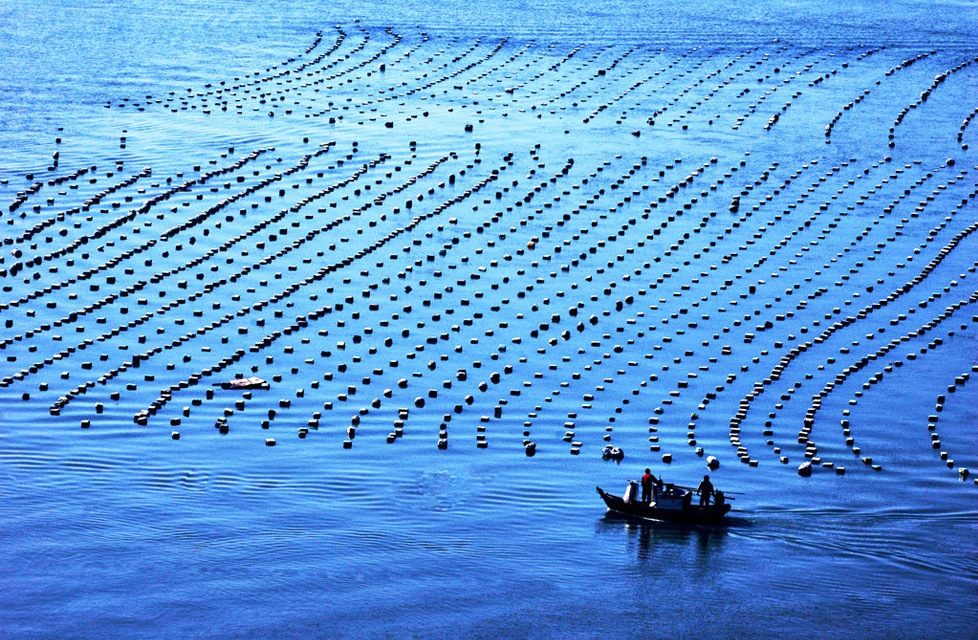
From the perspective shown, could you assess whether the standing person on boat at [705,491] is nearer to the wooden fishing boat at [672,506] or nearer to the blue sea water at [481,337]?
the wooden fishing boat at [672,506]

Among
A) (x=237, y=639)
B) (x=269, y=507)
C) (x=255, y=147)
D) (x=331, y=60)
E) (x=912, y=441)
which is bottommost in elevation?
(x=237, y=639)

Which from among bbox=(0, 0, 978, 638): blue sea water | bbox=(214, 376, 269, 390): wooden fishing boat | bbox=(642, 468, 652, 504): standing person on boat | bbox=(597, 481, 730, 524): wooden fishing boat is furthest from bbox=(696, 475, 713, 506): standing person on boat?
bbox=(214, 376, 269, 390): wooden fishing boat

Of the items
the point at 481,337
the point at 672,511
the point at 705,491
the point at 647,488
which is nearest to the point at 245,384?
the point at 481,337

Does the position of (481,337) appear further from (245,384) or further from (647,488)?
(647,488)

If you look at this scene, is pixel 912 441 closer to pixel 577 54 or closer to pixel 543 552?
pixel 543 552

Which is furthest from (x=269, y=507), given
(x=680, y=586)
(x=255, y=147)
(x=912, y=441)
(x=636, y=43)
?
(x=636, y=43)

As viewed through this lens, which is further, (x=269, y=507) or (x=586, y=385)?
(x=586, y=385)

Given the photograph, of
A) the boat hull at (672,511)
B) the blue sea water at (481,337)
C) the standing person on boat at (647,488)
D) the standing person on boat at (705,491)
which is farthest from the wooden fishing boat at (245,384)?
the standing person on boat at (705,491)
